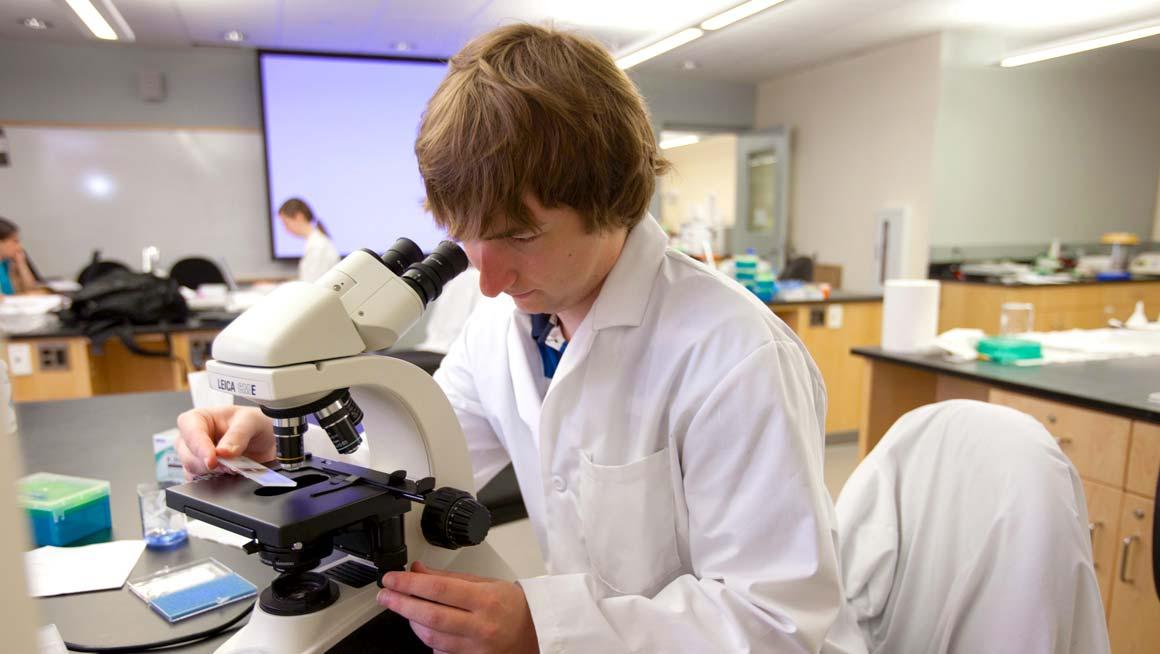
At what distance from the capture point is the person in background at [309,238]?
458cm

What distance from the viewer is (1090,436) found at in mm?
1851

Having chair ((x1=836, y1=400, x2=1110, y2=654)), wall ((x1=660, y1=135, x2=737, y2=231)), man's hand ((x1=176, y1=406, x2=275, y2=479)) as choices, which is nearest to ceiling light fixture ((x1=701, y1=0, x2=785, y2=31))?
chair ((x1=836, y1=400, x2=1110, y2=654))

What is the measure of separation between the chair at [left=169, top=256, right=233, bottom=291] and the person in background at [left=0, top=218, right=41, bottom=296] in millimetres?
839

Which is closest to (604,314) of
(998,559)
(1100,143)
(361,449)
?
(361,449)

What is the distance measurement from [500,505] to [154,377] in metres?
2.98

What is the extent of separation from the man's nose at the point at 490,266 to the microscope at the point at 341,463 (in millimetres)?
18

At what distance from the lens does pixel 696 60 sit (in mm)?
6039

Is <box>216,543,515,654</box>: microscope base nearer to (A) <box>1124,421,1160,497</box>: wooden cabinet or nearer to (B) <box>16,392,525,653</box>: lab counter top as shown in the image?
(B) <box>16,392,525,653</box>: lab counter top

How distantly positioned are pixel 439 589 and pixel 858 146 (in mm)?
6083

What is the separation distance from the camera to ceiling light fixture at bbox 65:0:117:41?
302 cm

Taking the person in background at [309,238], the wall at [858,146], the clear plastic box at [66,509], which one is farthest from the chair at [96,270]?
the wall at [858,146]

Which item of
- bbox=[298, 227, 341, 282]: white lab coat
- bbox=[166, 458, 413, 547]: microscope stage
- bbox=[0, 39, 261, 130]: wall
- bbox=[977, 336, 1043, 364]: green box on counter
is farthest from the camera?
bbox=[0, 39, 261, 130]: wall

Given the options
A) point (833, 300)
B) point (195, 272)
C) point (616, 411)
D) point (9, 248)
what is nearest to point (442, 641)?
point (616, 411)

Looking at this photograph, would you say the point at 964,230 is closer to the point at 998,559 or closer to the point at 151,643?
the point at 998,559
